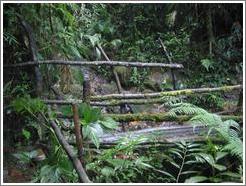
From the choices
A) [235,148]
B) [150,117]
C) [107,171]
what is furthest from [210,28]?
[107,171]

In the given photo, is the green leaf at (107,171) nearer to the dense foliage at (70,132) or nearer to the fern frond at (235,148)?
the dense foliage at (70,132)

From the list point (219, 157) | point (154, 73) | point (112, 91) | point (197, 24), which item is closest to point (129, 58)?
point (154, 73)

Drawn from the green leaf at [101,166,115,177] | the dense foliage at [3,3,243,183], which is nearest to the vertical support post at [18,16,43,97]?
the dense foliage at [3,3,243,183]

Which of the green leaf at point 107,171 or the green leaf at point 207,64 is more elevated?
the green leaf at point 107,171

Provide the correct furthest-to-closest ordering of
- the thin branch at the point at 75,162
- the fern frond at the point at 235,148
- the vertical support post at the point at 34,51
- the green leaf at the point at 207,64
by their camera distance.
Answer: the green leaf at the point at 207,64 → the vertical support post at the point at 34,51 → the fern frond at the point at 235,148 → the thin branch at the point at 75,162

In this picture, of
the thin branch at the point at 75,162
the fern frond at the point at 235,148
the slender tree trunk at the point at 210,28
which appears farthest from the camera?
the slender tree trunk at the point at 210,28

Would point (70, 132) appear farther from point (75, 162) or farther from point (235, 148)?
point (235, 148)

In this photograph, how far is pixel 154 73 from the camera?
962 centimetres

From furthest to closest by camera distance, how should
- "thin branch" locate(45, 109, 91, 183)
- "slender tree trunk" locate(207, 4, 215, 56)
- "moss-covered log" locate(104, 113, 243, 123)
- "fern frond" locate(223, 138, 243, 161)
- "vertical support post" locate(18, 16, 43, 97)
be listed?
"slender tree trunk" locate(207, 4, 215, 56), "moss-covered log" locate(104, 113, 243, 123), "vertical support post" locate(18, 16, 43, 97), "fern frond" locate(223, 138, 243, 161), "thin branch" locate(45, 109, 91, 183)

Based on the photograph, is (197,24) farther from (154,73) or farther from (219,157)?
(219,157)

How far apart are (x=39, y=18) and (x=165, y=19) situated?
24.3 feet

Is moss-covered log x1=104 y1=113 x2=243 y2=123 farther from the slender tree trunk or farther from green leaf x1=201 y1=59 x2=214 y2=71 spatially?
the slender tree trunk

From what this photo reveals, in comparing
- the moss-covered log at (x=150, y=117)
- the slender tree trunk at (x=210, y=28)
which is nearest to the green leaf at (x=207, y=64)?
the slender tree trunk at (x=210, y=28)

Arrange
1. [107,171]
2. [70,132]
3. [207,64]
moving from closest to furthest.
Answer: [107,171] < [70,132] < [207,64]
